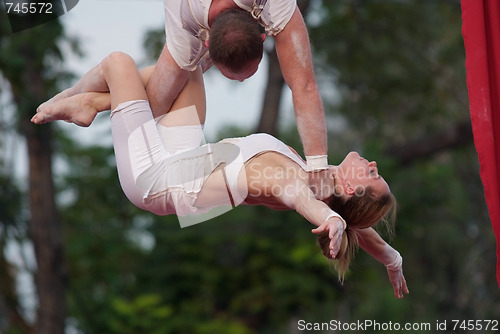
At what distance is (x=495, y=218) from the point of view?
3053mm

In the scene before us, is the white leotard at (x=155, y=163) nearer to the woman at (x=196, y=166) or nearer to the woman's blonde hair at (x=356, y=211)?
the woman at (x=196, y=166)

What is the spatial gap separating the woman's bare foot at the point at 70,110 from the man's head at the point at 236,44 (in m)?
0.68

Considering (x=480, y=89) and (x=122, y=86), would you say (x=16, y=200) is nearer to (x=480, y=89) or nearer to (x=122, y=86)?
(x=122, y=86)

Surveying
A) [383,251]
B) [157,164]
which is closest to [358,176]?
[383,251]

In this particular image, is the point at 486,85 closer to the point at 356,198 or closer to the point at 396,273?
the point at 356,198

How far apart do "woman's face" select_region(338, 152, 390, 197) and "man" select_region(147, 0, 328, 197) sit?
0.12m

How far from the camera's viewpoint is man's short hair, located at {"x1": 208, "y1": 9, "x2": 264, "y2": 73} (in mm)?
2758

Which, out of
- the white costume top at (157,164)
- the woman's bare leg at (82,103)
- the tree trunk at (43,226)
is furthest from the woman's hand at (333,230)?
the tree trunk at (43,226)

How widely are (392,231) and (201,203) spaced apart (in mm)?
902

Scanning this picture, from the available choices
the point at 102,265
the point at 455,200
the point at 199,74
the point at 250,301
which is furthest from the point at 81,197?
the point at 199,74

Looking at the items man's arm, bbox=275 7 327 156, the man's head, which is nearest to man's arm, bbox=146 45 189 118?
the man's head

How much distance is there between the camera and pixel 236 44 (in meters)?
2.75

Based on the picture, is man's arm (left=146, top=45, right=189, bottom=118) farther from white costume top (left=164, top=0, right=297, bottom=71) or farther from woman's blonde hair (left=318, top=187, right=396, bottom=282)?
woman's blonde hair (left=318, top=187, right=396, bottom=282)

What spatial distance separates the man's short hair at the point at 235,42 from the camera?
276 centimetres
